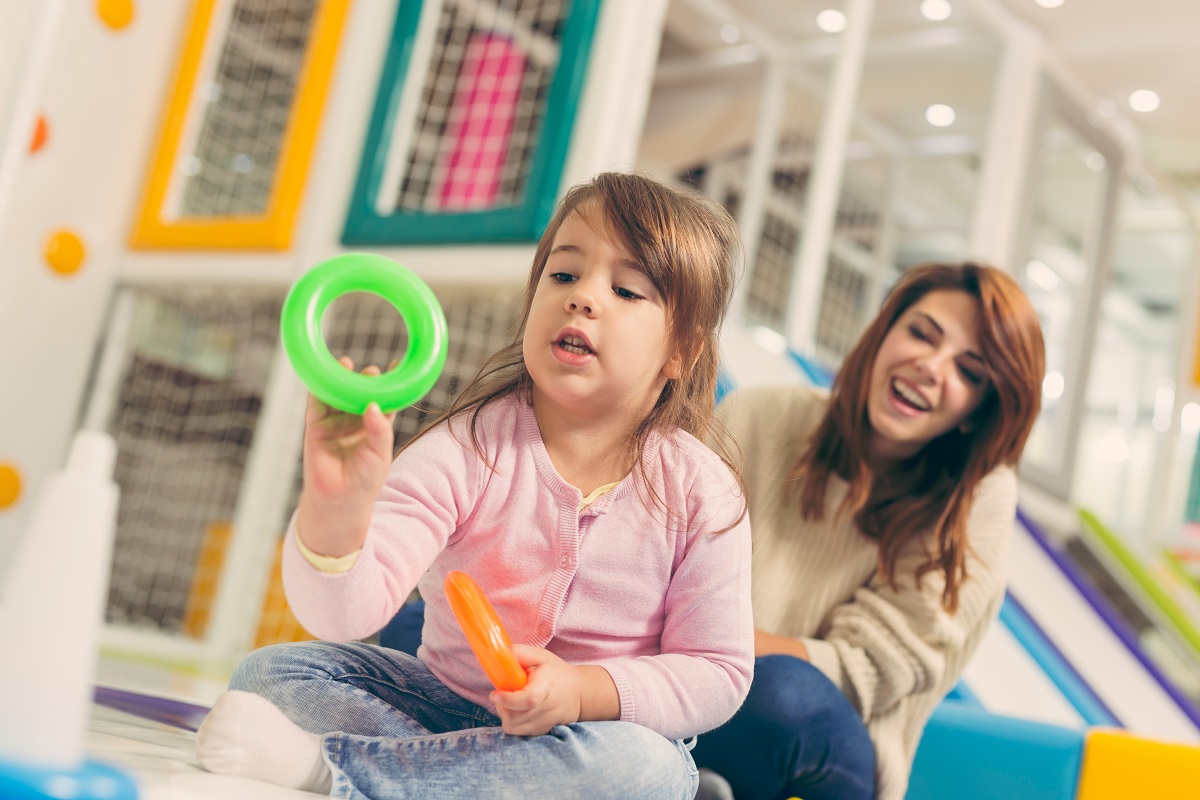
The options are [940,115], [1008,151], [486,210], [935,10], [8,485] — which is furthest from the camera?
[940,115]

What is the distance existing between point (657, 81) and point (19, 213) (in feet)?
8.34

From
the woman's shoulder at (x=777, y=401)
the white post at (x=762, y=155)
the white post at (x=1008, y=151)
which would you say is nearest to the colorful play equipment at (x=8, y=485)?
the woman's shoulder at (x=777, y=401)

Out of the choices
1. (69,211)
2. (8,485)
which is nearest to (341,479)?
(8,485)

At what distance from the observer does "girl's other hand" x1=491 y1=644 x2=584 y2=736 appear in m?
0.66

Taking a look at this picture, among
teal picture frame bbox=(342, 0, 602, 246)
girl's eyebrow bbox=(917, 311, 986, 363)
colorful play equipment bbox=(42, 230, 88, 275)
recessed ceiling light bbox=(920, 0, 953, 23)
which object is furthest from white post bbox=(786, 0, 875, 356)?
colorful play equipment bbox=(42, 230, 88, 275)

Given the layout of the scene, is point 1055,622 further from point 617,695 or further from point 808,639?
point 617,695

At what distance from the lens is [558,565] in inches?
30.3

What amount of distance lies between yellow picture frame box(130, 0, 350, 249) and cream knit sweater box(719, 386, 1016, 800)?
3.71 feet

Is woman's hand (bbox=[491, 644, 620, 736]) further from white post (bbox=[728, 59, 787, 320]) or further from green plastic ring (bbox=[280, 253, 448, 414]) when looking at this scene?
white post (bbox=[728, 59, 787, 320])

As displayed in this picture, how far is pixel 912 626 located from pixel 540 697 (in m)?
0.56

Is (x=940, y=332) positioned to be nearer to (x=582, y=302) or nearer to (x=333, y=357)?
(x=582, y=302)

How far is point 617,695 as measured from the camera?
71cm

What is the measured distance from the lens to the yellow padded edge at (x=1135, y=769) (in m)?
1.04

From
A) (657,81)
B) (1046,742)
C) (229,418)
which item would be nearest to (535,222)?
(1046,742)
